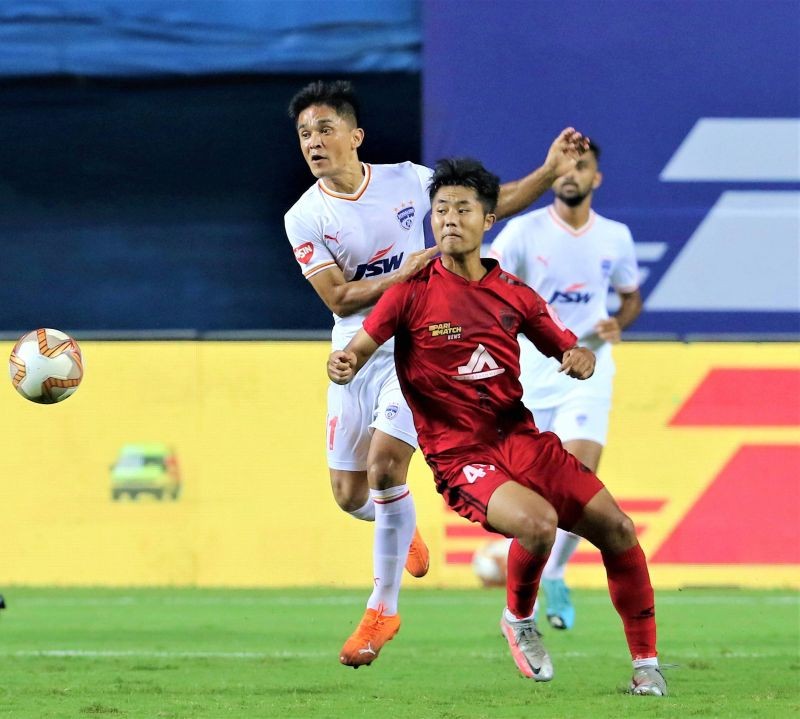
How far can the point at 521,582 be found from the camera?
19.7 ft

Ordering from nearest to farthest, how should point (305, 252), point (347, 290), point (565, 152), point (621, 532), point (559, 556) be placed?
point (621, 532) < point (565, 152) < point (347, 290) < point (305, 252) < point (559, 556)

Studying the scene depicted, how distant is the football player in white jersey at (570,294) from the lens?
28.2ft

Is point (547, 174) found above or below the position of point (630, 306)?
above

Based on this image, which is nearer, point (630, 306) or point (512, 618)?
point (512, 618)

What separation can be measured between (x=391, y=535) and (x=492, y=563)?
3625 millimetres

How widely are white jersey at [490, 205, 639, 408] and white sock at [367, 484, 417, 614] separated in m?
2.23

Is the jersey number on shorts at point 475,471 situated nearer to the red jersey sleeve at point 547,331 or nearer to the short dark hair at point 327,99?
the red jersey sleeve at point 547,331

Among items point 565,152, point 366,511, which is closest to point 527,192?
point 565,152

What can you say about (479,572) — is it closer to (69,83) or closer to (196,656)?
(196,656)

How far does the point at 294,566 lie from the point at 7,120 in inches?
215

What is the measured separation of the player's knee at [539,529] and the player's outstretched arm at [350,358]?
79cm

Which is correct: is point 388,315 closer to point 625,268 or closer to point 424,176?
point 424,176

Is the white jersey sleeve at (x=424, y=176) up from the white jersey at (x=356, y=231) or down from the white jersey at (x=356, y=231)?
up

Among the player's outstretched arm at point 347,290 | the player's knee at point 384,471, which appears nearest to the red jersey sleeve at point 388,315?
the player's outstretched arm at point 347,290
